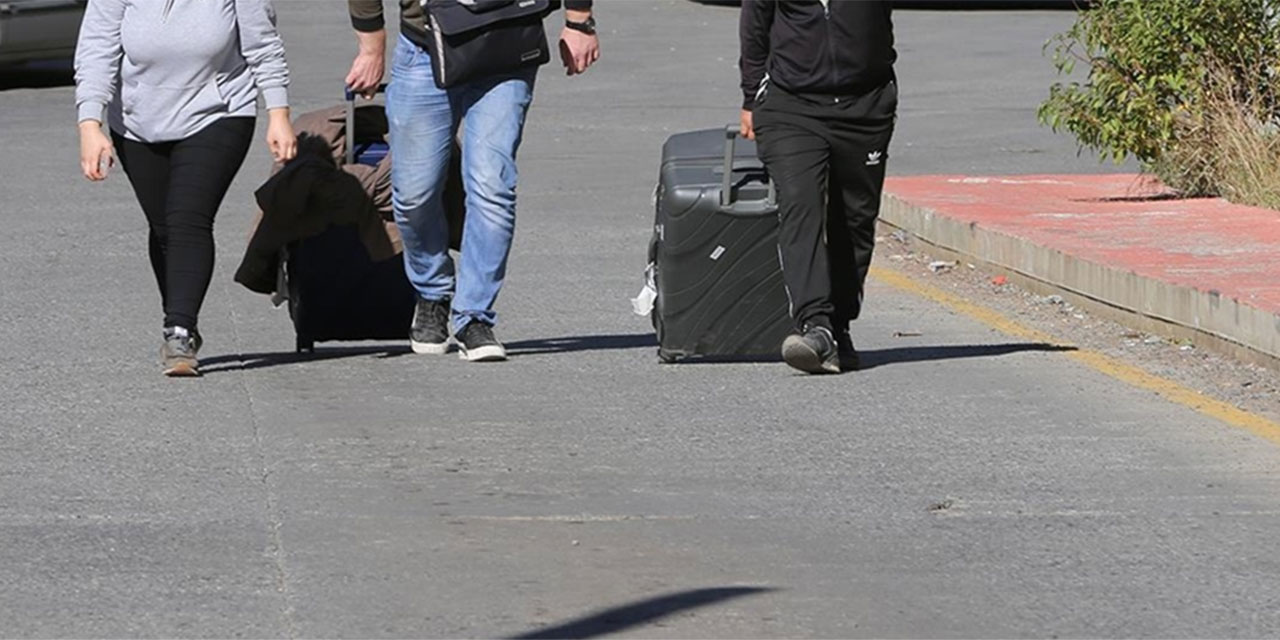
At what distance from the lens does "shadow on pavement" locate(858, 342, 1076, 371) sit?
9297 mm

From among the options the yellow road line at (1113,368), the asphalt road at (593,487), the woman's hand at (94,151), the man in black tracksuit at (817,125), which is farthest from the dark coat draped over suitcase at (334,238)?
the yellow road line at (1113,368)

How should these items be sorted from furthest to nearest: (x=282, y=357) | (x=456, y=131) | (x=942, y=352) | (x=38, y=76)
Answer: (x=38, y=76), (x=942, y=352), (x=282, y=357), (x=456, y=131)

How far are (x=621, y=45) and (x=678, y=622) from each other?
18.3 metres

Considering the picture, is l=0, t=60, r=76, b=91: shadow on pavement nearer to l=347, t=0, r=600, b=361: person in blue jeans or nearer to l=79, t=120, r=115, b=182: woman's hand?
l=347, t=0, r=600, b=361: person in blue jeans

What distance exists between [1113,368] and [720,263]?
1.43 meters

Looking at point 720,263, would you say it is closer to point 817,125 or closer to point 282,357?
point 817,125

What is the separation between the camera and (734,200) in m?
8.92

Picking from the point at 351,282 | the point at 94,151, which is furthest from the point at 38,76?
the point at 94,151

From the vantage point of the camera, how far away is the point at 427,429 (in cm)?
782

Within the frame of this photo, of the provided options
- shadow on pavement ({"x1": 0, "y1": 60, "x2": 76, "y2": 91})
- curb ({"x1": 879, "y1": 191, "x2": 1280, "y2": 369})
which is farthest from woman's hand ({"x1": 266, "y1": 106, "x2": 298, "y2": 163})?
shadow on pavement ({"x1": 0, "y1": 60, "x2": 76, "y2": 91})

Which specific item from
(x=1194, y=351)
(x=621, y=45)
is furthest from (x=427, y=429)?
(x=621, y=45)

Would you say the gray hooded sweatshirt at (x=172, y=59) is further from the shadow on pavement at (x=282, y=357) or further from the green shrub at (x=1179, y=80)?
the green shrub at (x=1179, y=80)

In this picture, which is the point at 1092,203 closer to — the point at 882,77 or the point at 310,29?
the point at 882,77

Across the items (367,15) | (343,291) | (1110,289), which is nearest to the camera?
(367,15)
